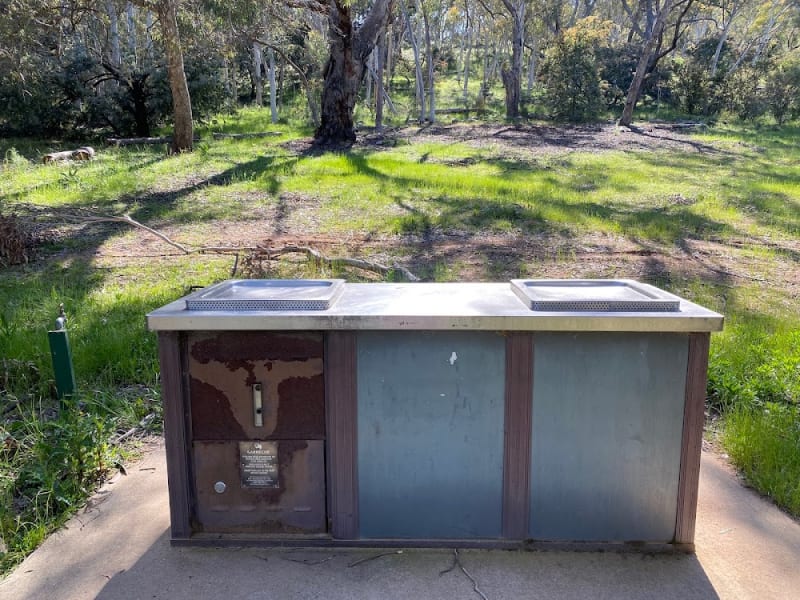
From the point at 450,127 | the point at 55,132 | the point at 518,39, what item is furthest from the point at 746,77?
the point at 55,132

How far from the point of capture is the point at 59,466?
3758 millimetres

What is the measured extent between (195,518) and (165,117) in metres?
23.6

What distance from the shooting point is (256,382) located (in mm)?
2941

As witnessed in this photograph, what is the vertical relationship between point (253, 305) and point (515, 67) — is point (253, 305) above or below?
below

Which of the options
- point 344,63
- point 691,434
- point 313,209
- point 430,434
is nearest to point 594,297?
point 691,434

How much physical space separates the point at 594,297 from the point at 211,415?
177cm

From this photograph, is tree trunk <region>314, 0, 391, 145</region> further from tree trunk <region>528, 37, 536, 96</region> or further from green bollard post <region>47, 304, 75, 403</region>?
tree trunk <region>528, 37, 536, 96</region>

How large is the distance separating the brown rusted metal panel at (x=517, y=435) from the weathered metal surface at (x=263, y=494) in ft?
2.67

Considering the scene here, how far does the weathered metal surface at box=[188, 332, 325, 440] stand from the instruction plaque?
5 centimetres

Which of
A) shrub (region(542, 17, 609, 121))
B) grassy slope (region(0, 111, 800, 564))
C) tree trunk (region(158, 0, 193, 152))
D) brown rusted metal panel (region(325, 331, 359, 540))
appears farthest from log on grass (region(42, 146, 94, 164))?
shrub (region(542, 17, 609, 121))

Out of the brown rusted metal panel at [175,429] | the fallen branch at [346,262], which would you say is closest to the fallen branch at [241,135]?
the fallen branch at [346,262]

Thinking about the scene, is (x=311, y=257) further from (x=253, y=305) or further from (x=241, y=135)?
(x=241, y=135)

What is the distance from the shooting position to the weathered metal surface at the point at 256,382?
291 centimetres

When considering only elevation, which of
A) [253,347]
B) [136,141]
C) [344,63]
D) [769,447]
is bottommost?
[769,447]
